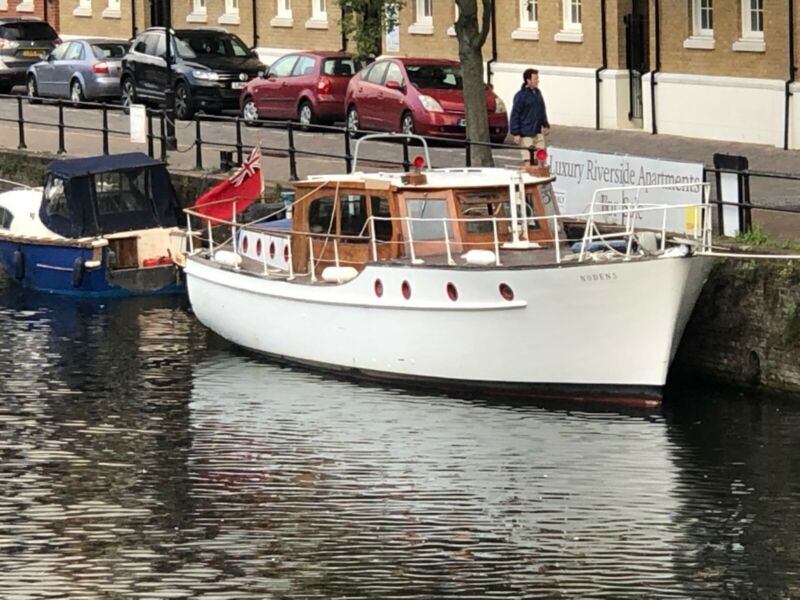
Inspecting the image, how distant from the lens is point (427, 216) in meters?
22.2

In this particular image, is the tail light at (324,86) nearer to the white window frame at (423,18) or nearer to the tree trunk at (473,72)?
the white window frame at (423,18)

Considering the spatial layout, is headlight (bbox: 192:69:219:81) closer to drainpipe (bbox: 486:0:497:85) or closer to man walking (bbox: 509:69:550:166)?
drainpipe (bbox: 486:0:497:85)

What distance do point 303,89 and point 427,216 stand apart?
16.8 m

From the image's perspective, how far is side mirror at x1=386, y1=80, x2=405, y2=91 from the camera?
3550cm

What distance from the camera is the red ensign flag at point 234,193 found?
2620 centimetres

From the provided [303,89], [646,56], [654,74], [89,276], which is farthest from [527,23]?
[89,276]

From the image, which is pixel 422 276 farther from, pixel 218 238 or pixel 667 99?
pixel 667 99

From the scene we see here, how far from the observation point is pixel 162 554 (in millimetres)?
16438

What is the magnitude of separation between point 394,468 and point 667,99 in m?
18.1

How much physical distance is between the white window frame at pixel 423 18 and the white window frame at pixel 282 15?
4.56 metres

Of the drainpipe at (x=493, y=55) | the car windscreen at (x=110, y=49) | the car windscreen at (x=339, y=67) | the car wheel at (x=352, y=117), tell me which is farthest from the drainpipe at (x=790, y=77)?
the car windscreen at (x=110, y=49)

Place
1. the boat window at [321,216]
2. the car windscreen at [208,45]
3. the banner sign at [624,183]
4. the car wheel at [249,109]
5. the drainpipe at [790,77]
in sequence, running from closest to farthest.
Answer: the banner sign at [624,183], the boat window at [321,216], the drainpipe at [790,77], the car wheel at [249,109], the car windscreen at [208,45]

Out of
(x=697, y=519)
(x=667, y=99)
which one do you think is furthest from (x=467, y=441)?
(x=667, y=99)

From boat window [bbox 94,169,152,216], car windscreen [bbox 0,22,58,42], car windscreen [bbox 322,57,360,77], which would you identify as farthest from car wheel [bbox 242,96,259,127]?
car windscreen [bbox 0,22,58,42]
